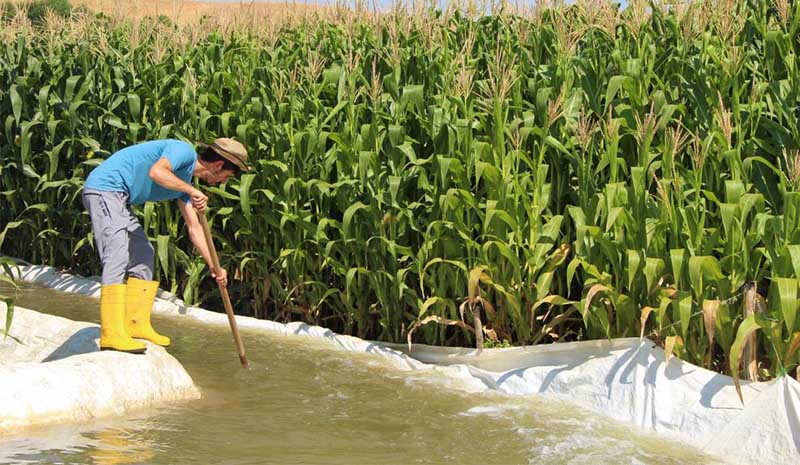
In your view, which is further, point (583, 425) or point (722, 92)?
point (722, 92)

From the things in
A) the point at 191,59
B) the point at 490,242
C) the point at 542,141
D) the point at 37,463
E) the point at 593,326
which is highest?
the point at 191,59

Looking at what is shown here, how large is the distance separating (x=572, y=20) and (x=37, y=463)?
549 cm

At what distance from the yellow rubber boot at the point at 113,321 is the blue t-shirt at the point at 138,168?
2.15ft

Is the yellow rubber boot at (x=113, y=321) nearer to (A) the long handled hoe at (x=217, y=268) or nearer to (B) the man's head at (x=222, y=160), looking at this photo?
(A) the long handled hoe at (x=217, y=268)

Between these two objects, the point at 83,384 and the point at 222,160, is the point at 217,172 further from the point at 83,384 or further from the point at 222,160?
the point at 83,384

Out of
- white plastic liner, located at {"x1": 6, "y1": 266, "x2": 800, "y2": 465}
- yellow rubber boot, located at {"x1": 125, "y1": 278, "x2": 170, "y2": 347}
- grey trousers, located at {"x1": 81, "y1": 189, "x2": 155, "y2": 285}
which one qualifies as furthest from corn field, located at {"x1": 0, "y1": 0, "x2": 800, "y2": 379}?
grey trousers, located at {"x1": 81, "y1": 189, "x2": 155, "y2": 285}

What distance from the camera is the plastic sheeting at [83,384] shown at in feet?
17.3

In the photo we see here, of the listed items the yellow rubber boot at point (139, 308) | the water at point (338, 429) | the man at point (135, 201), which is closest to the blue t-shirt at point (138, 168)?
the man at point (135, 201)

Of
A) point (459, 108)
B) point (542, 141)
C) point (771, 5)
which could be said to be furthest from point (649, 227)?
point (771, 5)

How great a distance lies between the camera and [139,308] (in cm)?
665

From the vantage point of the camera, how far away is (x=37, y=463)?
475cm

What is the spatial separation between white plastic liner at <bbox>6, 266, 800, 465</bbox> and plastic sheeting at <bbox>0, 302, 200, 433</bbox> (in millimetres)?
1741

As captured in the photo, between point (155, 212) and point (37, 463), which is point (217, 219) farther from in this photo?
point (37, 463)

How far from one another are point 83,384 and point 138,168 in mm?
1543
